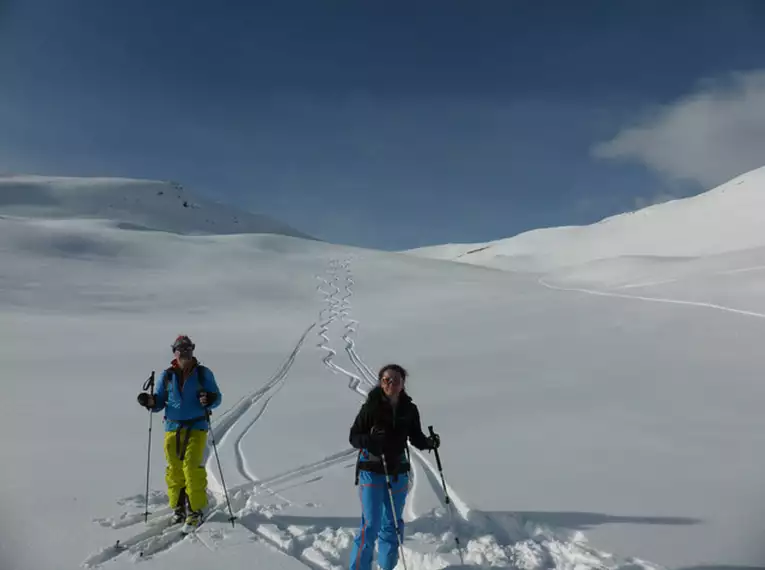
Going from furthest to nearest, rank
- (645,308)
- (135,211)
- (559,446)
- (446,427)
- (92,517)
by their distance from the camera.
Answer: (135,211), (645,308), (446,427), (559,446), (92,517)

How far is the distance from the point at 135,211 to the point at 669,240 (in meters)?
94.1

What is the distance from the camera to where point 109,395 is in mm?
10234

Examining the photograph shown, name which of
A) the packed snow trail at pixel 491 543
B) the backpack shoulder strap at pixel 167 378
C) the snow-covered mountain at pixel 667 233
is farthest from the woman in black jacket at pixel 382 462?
the snow-covered mountain at pixel 667 233

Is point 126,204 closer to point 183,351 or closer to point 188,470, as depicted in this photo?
point 183,351

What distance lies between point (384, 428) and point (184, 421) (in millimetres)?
2262

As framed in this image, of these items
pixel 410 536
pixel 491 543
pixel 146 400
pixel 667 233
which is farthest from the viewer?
pixel 667 233

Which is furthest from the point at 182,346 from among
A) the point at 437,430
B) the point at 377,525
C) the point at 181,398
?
the point at 437,430

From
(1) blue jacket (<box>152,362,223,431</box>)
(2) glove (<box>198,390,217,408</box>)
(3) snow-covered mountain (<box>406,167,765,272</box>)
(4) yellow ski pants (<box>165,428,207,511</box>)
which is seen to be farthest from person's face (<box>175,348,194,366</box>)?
(3) snow-covered mountain (<box>406,167,765,272</box>)

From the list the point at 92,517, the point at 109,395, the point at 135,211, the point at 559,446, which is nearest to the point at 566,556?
the point at 559,446

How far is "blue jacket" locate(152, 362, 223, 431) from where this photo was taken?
5297 millimetres

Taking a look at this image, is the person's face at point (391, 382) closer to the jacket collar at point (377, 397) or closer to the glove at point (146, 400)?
the jacket collar at point (377, 397)

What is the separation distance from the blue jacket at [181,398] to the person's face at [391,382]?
6.43ft

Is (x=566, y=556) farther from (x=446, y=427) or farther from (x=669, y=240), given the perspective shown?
(x=669, y=240)

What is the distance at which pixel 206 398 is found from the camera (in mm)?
5203
